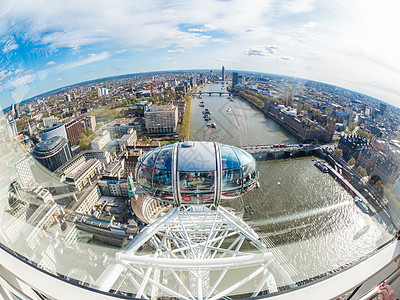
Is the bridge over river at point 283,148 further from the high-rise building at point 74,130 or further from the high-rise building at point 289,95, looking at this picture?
the high-rise building at point 74,130

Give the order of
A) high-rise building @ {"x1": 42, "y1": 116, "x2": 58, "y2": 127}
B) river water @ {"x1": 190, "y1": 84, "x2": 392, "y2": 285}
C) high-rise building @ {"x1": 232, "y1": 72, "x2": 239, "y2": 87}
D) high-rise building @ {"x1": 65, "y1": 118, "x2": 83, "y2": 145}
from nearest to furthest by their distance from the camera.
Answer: river water @ {"x1": 190, "y1": 84, "x2": 392, "y2": 285} → high-rise building @ {"x1": 42, "y1": 116, "x2": 58, "y2": 127} → high-rise building @ {"x1": 65, "y1": 118, "x2": 83, "y2": 145} → high-rise building @ {"x1": 232, "y1": 72, "x2": 239, "y2": 87}

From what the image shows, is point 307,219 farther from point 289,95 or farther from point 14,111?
point 289,95

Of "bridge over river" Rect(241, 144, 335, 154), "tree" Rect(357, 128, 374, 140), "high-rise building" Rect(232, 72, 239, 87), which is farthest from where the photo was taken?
"high-rise building" Rect(232, 72, 239, 87)

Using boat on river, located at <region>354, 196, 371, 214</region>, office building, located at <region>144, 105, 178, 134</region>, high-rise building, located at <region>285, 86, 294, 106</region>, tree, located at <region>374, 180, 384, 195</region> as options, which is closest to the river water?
boat on river, located at <region>354, 196, 371, 214</region>

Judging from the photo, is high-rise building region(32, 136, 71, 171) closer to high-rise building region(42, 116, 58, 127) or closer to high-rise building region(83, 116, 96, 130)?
high-rise building region(42, 116, 58, 127)

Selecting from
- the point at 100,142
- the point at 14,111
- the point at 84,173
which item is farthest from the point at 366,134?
the point at 100,142

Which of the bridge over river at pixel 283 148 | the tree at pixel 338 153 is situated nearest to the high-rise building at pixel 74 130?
the bridge over river at pixel 283 148
